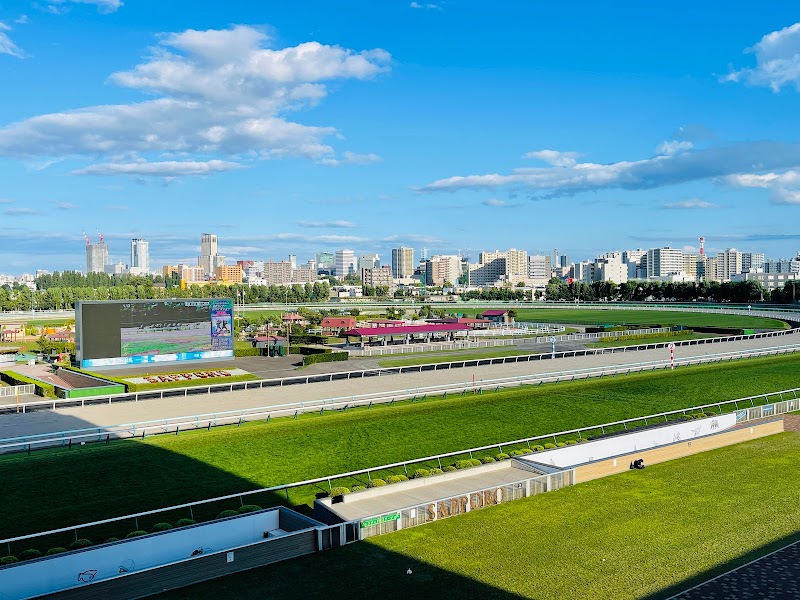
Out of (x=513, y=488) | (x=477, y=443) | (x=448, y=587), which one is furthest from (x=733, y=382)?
(x=448, y=587)

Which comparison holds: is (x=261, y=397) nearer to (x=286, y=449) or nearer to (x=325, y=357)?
(x=286, y=449)

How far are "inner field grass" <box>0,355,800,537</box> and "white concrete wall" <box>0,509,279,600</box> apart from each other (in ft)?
14.5

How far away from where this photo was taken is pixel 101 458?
26766 millimetres

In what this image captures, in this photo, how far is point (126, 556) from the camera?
1702 centimetres

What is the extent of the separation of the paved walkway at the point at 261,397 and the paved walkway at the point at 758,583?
25043 millimetres

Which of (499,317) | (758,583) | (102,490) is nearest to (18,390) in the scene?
(102,490)

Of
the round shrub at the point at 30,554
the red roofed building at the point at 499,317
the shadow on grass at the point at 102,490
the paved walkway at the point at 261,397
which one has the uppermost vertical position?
the red roofed building at the point at 499,317

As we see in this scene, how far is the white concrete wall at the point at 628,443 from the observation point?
2602cm

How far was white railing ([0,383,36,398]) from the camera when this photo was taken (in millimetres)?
42750

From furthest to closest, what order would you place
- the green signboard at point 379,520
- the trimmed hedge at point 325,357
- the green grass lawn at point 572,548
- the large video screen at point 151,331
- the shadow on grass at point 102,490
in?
the trimmed hedge at point 325,357 < the large video screen at point 151,331 < the shadow on grass at point 102,490 < the green signboard at point 379,520 < the green grass lawn at point 572,548

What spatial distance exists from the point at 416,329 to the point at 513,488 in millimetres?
53070

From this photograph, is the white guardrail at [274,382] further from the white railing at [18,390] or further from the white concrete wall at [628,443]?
the white concrete wall at [628,443]

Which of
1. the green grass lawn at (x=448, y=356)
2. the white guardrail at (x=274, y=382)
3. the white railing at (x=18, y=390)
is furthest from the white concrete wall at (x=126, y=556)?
the green grass lawn at (x=448, y=356)

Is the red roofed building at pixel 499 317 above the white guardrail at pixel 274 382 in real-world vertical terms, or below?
above
